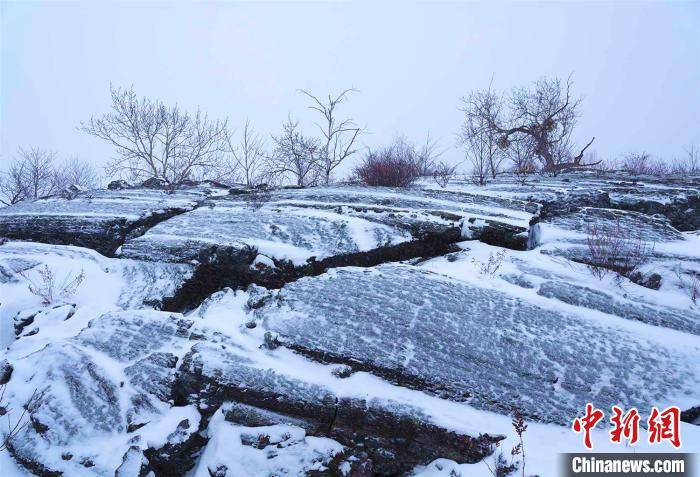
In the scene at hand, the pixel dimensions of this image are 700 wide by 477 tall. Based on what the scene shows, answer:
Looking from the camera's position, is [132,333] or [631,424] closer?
[631,424]

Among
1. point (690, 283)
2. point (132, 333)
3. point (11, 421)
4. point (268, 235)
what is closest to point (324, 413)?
point (132, 333)

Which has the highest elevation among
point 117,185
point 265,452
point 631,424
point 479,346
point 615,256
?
point 117,185

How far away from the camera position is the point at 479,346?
3799 millimetres

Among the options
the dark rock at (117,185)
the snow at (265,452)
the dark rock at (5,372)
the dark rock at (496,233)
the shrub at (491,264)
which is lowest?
the snow at (265,452)

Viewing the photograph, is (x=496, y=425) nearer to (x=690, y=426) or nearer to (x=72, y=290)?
(x=690, y=426)

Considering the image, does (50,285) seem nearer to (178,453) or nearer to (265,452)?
(178,453)

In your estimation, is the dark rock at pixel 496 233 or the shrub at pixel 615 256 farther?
the dark rock at pixel 496 233

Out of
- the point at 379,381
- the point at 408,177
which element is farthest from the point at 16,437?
the point at 408,177

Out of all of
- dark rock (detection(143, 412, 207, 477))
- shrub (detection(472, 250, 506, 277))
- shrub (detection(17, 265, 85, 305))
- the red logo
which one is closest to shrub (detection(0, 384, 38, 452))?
dark rock (detection(143, 412, 207, 477))

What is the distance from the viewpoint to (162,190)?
27.3ft

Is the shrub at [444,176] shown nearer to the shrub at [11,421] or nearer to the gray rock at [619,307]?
the gray rock at [619,307]

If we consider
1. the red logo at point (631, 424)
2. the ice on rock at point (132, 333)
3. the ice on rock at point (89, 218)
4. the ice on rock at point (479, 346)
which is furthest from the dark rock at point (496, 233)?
the ice on rock at point (89, 218)

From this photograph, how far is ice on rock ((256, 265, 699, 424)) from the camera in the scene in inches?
135

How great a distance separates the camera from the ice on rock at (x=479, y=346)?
342cm
